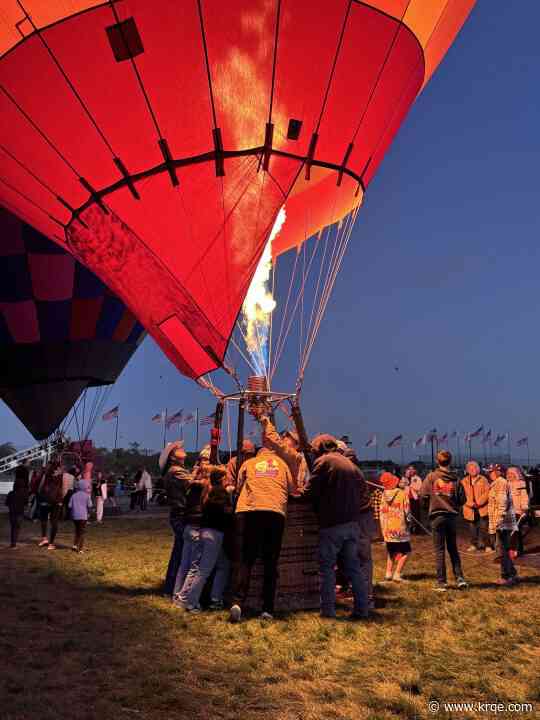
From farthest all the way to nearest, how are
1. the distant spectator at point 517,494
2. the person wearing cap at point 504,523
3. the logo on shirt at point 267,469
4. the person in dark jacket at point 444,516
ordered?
the distant spectator at point 517,494 < the person wearing cap at point 504,523 < the person in dark jacket at point 444,516 < the logo on shirt at point 267,469

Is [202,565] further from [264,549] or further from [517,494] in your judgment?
[517,494]

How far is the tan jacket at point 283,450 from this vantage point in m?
6.69

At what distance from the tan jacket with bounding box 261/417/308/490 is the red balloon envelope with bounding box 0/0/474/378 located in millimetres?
2029

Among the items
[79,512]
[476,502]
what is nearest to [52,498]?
[79,512]

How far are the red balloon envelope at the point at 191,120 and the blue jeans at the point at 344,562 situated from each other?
128 inches

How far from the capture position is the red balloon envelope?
710 cm

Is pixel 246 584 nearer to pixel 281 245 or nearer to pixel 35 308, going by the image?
pixel 281 245

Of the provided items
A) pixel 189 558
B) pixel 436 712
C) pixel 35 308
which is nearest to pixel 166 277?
pixel 189 558

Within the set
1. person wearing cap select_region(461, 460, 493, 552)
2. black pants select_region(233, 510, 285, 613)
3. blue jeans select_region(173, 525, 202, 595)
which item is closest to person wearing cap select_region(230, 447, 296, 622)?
black pants select_region(233, 510, 285, 613)

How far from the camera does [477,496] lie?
Answer: 1057cm

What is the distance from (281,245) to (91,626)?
6.87 meters

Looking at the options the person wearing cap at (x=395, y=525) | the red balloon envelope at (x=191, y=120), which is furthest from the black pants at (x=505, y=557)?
the red balloon envelope at (x=191, y=120)

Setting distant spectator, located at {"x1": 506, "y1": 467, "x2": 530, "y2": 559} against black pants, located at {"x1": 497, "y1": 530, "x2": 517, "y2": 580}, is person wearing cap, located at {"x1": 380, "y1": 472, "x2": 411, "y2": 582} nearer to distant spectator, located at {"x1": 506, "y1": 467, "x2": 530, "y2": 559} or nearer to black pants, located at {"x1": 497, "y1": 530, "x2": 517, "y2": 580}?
black pants, located at {"x1": 497, "y1": 530, "x2": 517, "y2": 580}

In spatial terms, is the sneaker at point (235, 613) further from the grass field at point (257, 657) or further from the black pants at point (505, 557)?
the black pants at point (505, 557)
